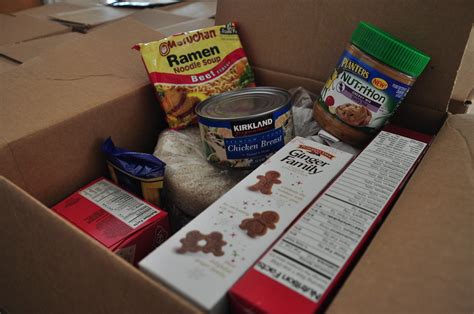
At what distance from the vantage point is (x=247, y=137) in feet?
2.45

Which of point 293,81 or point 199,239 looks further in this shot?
point 293,81

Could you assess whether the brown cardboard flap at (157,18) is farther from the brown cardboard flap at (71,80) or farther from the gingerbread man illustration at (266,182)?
the gingerbread man illustration at (266,182)

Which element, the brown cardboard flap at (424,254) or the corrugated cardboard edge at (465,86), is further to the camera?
Result: the corrugated cardboard edge at (465,86)

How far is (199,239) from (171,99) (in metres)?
0.50

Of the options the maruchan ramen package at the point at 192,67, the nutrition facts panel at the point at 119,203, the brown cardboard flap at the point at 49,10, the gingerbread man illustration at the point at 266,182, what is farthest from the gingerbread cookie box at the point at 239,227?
the brown cardboard flap at the point at 49,10

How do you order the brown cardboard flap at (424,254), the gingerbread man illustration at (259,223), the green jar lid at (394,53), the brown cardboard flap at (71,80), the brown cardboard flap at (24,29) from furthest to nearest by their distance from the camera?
1. the brown cardboard flap at (24,29)
2. the brown cardboard flap at (71,80)
3. the green jar lid at (394,53)
4. the gingerbread man illustration at (259,223)
5. the brown cardboard flap at (424,254)

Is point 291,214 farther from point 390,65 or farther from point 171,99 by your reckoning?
point 171,99

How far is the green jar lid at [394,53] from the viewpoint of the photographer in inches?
27.1

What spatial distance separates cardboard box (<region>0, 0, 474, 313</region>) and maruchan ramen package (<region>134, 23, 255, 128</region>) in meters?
0.05

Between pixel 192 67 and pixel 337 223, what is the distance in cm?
60

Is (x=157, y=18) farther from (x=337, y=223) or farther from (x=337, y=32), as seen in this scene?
(x=337, y=223)

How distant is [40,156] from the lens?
78 centimetres

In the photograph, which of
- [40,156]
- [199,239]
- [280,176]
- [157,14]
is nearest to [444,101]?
[280,176]

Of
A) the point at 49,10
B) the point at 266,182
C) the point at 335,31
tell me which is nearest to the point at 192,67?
the point at 335,31
